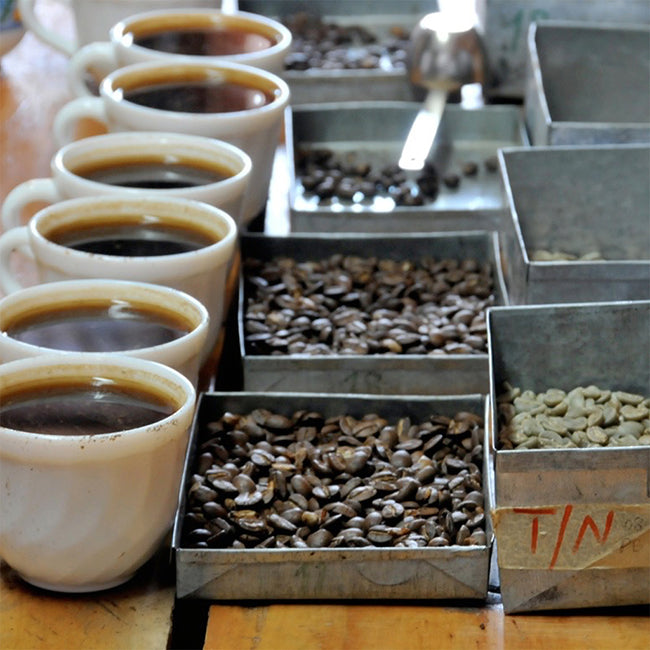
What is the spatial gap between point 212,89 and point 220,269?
0.38m

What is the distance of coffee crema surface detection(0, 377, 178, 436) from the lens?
2.48 ft

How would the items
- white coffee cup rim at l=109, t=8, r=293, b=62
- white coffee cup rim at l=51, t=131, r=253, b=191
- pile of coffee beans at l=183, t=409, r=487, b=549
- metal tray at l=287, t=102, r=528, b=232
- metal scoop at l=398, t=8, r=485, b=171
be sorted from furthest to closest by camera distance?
metal scoop at l=398, t=8, r=485, b=171
metal tray at l=287, t=102, r=528, b=232
white coffee cup rim at l=109, t=8, r=293, b=62
white coffee cup rim at l=51, t=131, r=253, b=191
pile of coffee beans at l=183, t=409, r=487, b=549

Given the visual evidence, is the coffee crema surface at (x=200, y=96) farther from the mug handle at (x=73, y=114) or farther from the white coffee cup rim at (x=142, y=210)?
the white coffee cup rim at (x=142, y=210)

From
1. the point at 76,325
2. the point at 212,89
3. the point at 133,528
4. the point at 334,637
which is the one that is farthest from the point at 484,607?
Result: the point at 212,89

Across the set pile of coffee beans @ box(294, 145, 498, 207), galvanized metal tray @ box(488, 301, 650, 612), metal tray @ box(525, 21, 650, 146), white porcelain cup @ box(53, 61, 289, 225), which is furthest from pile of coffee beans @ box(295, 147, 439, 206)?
galvanized metal tray @ box(488, 301, 650, 612)

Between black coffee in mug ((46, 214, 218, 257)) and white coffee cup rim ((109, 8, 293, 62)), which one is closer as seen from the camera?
black coffee in mug ((46, 214, 218, 257))

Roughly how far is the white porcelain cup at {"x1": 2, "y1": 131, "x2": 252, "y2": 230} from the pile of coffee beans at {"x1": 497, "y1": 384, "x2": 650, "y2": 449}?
0.31 metres

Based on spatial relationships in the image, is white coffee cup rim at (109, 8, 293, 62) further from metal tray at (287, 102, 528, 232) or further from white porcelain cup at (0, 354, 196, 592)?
white porcelain cup at (0, 354, 196, 592)

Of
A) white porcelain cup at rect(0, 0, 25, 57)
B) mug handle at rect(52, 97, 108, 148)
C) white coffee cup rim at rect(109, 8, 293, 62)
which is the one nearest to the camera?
mug handle at rect(52, 97, 108, 148)

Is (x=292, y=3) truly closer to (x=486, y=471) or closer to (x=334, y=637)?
(x=486, y=471)

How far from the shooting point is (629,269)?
1046 millimetres

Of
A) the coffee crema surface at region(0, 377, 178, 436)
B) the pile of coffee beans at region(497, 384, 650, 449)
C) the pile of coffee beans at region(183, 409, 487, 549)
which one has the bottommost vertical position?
Result: the pile of coffee beans at region(183, 409, 487, 549)

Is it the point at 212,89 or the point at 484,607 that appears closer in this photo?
the point at 484,607

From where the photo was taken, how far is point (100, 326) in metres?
0.88
